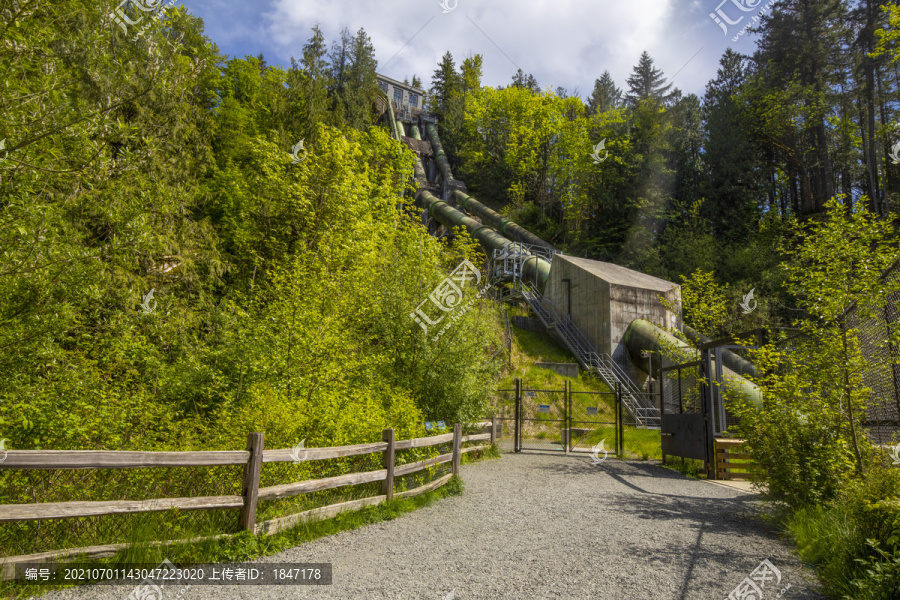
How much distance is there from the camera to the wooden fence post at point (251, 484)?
5.39 metres

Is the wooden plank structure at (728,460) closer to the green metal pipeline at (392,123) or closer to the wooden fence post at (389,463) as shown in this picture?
the wooden fence post at (389,463)

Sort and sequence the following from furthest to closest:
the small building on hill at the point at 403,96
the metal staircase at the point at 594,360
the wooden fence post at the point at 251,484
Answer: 1. the small building on hill at the point at 403,96
2. the metal staircase at the point at 594,360
3. the wooden fence post at the point at 251,484

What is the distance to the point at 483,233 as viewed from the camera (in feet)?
116

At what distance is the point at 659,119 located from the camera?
1617 inches

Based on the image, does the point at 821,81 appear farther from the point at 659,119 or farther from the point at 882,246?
the point at 882,246

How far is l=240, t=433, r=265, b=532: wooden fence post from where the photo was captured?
→ 5.39 m

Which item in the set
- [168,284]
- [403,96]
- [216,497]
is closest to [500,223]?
[168,284]

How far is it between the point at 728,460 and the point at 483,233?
24911 mm

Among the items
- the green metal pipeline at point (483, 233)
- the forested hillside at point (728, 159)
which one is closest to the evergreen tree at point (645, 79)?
the forested hillside at point (728, 159)

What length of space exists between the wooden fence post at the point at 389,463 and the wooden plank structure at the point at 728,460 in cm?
823

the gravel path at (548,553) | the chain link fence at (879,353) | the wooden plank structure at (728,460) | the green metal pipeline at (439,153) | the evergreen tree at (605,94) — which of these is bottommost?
the gravel path at (548,553)

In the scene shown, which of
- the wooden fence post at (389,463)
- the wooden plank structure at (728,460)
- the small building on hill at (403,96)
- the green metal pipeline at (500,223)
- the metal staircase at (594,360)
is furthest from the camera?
the small building on hill at (403,96)

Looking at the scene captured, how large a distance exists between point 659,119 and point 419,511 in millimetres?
41164

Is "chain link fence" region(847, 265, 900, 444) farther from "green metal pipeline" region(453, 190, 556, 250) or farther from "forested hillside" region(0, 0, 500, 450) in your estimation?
"green metal pipeline" region(453, 190, 556, 250)
